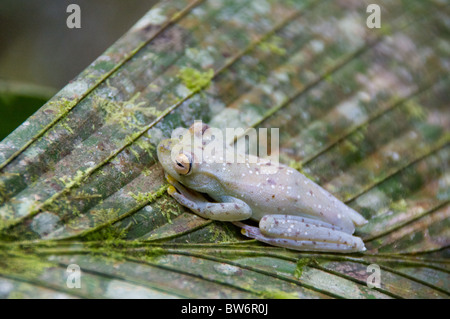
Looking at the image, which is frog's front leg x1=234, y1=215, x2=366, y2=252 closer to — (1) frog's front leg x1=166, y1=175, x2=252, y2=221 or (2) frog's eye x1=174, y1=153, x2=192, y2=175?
(1) frog's front leg x1=166, y1=175, x2=252, y2=221

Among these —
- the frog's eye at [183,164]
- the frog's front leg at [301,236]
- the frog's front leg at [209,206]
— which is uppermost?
the frog's eye at [183,164]

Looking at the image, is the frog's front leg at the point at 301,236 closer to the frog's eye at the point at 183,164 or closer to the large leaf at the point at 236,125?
the large leaf at the point at 236,125

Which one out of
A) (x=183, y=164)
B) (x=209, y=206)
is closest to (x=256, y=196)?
(x=209, y=206)

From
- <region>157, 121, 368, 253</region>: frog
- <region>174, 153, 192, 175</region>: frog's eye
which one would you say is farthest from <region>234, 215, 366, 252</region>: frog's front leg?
<region>174, 153, 192, 175</region>: frog's eye

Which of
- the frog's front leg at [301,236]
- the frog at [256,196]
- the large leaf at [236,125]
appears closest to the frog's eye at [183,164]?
the frog at [256,196]

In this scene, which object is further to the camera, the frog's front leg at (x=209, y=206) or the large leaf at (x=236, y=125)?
the frog's front leg at (x=209, y=206)
